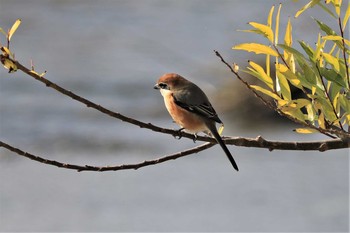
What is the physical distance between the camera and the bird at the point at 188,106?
4.82m

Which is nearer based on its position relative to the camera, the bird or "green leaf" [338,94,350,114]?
"green leaf" [338,94,350,114]

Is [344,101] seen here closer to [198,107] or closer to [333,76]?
[333,76]

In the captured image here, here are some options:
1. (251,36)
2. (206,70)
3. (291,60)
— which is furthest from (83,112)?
(291,60)

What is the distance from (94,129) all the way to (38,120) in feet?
2.15

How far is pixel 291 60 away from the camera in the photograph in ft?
9.68

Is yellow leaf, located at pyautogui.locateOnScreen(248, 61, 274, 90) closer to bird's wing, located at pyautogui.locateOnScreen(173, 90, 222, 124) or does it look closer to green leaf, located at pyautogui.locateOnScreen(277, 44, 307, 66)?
green leaf, located at pyautogui.locateOnScreen(277, 44, 307, 66)

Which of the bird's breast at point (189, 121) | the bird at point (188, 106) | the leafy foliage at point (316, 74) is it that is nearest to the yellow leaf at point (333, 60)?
the leafy foliage at point (316, 74)

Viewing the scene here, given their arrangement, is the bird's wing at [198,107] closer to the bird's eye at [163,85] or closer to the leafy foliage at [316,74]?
the bird's eye at [163,85]

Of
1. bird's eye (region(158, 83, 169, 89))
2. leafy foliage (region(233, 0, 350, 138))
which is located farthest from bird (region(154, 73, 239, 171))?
leafy foliage (region(233, 0, 350, 138))

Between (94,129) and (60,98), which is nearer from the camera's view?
(94,129)

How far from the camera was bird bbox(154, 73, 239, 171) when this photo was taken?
4820 mm

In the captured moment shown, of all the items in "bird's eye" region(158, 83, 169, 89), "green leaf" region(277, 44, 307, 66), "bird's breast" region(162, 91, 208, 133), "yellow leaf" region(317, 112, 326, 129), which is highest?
"bird's eye" region(158, 83, 169, 89)

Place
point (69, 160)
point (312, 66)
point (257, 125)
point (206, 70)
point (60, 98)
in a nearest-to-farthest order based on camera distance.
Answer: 1. point (312, 66)
2. point (69, 160)
3. point (257, 125)
4. point (60, 98)
5. point (206, 70)

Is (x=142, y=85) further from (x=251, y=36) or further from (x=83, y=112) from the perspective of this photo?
(x=251, y=36)
